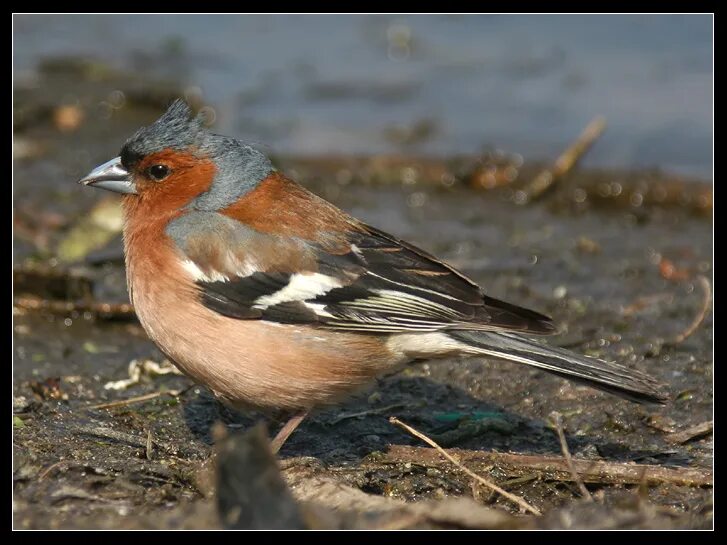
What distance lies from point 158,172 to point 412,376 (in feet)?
7.47

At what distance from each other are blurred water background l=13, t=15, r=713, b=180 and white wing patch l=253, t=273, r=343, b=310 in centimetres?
586

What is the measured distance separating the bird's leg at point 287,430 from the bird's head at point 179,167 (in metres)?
1.35

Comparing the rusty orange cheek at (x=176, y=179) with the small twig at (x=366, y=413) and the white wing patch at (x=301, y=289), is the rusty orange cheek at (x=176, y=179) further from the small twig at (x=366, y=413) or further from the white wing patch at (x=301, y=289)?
the small twig at (x=366, y=413)

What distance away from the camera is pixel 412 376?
26.0 feet

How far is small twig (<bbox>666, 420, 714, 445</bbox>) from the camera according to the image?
22.9 feet

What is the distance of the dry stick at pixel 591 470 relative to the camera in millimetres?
6199

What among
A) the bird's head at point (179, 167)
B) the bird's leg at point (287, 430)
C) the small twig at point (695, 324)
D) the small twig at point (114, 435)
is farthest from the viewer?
the small twig at point (695, 324)

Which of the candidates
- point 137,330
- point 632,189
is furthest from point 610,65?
point 137,330

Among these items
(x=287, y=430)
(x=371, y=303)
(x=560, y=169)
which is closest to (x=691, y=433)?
(x=371, y=303)

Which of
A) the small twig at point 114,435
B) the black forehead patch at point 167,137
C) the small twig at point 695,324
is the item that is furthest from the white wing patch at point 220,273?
the small twig at point 695,324

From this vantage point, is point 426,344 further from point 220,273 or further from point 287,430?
point 220,273

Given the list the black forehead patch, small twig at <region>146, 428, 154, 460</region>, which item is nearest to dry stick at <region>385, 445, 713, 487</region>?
small twig at <region>146, 428, 154, 460</region>

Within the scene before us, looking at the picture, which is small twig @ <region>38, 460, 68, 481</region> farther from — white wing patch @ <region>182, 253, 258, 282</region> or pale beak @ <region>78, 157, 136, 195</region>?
pale beak @ <region>78, 157, 136, 195</region>

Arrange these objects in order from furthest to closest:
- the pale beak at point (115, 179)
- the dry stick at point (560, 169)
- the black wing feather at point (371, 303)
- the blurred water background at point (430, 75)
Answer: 1. the blurred water background at point (430, 75)
2. the dry stick at point (560, 169)
3. the pale beak at point (115, 179)
4. the black wing feather at point (371, 303)
